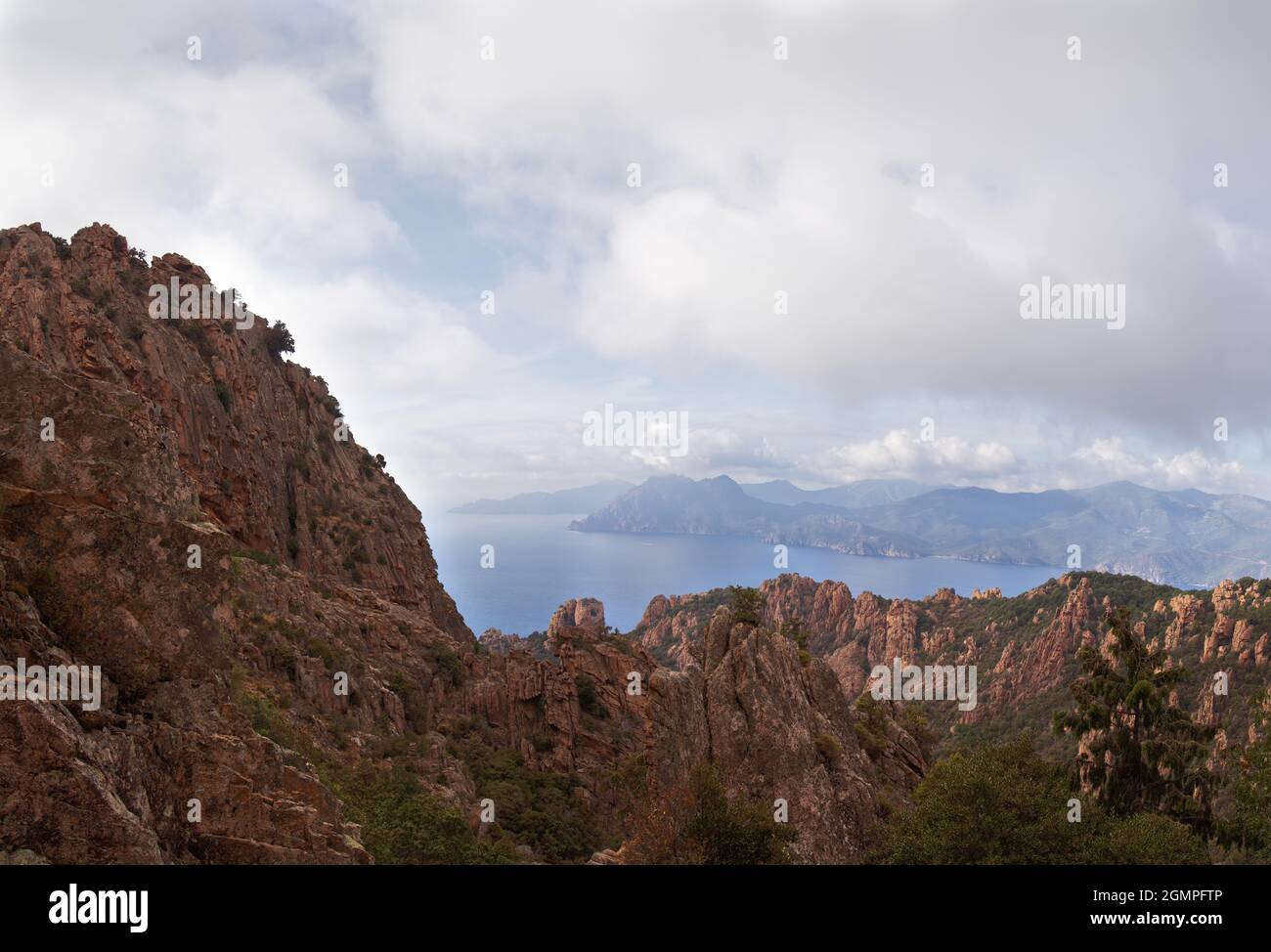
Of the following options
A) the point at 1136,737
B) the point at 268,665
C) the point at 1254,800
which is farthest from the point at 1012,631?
the point at 268,665

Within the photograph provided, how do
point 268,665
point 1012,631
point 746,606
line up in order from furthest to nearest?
point 1012,631, point 746,606, point 268,665

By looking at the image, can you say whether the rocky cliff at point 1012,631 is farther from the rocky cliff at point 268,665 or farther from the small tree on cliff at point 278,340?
the small tree on cliff at point 278,340

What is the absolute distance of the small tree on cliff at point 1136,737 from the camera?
27.5 m

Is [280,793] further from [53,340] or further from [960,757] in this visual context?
[53,340]

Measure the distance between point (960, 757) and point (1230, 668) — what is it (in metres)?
65.1

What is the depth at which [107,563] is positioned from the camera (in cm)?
1153

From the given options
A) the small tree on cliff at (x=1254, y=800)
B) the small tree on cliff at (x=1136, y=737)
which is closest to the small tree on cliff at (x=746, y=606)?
the small tree on cliff at (x=1136, y=737)

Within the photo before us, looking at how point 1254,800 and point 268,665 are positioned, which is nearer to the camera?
point 1254,800

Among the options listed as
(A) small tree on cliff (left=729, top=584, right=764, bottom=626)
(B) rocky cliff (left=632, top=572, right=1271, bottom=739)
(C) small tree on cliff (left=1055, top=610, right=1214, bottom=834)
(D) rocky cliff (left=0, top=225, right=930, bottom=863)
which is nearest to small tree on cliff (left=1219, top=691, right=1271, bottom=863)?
(C) small tree on cliff (left=1055, top=610, right=1214, bottom=834)

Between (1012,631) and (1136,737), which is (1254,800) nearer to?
(1136,737)

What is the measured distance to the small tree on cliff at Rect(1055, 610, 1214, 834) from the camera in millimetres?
27547

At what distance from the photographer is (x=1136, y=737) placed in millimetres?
29016

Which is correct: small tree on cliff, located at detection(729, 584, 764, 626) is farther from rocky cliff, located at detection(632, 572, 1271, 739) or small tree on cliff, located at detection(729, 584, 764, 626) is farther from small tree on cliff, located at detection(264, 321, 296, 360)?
small tree on cliff, located at detection(264, 321, 296, 360)

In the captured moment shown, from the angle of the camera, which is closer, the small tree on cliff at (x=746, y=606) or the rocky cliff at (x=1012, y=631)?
the small tree on cliff at (x=746, y=606)
